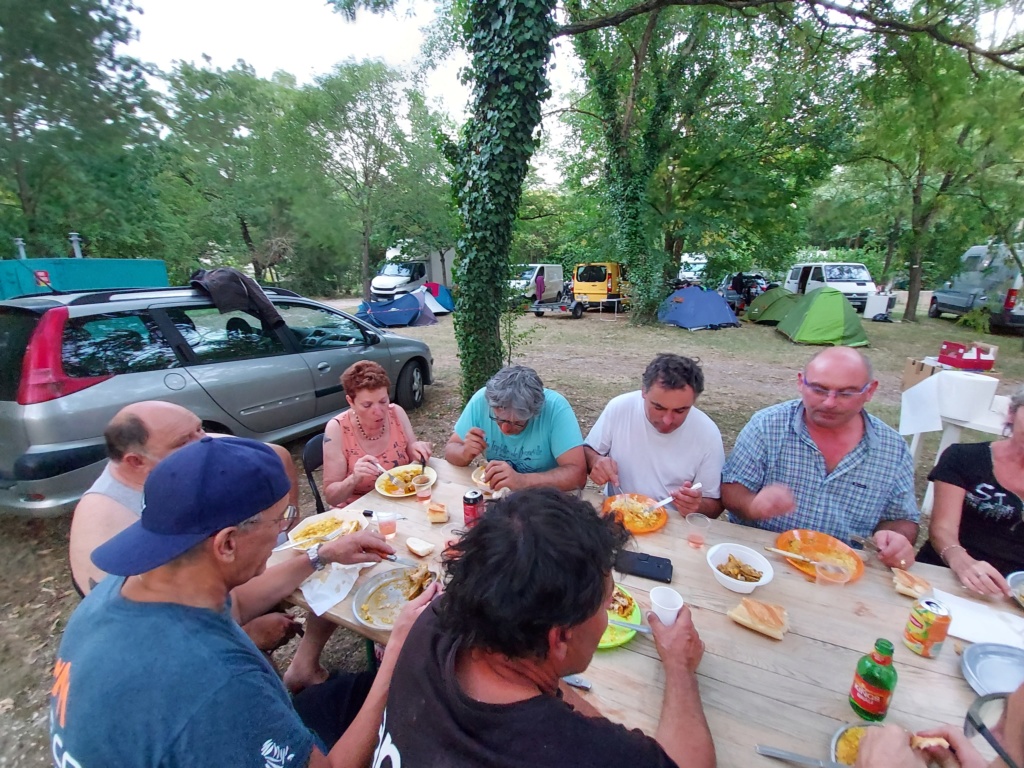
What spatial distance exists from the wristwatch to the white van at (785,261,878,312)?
1741 centimetres

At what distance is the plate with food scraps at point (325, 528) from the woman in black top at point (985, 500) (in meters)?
2.61

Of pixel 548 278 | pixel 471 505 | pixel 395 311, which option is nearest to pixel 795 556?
pixel 471 505

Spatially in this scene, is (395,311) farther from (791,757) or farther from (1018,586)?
(791,757)

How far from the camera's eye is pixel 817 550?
→ 1.89 metres

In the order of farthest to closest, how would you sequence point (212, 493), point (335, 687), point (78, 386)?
point (78, 386) < point (335, 687) < point (212, 493)

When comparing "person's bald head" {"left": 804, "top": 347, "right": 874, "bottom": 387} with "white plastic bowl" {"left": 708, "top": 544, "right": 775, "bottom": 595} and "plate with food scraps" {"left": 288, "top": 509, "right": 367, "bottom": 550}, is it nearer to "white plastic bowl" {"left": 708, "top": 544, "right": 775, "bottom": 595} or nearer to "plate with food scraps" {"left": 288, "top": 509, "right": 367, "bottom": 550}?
"white plastic bowl" {"left": 708, "top": 544, "right": 775, "bottom": 595}

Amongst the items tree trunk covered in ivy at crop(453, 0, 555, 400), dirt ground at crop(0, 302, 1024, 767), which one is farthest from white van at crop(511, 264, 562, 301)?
tree trunk covered in ivy at crop(453, 0, 555, 400)

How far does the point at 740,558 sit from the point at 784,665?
0.51m

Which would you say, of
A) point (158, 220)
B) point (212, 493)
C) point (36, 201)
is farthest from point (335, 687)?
point (158, 220)

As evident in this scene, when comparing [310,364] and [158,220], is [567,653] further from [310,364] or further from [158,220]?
[158,220]

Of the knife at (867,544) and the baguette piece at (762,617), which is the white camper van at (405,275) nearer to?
the knife at (867,544)

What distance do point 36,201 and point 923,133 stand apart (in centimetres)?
1630

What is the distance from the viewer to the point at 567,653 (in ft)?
3.28

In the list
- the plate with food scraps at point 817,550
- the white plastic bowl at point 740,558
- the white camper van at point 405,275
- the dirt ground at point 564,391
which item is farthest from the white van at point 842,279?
the white plastic bowl at point 740,558
